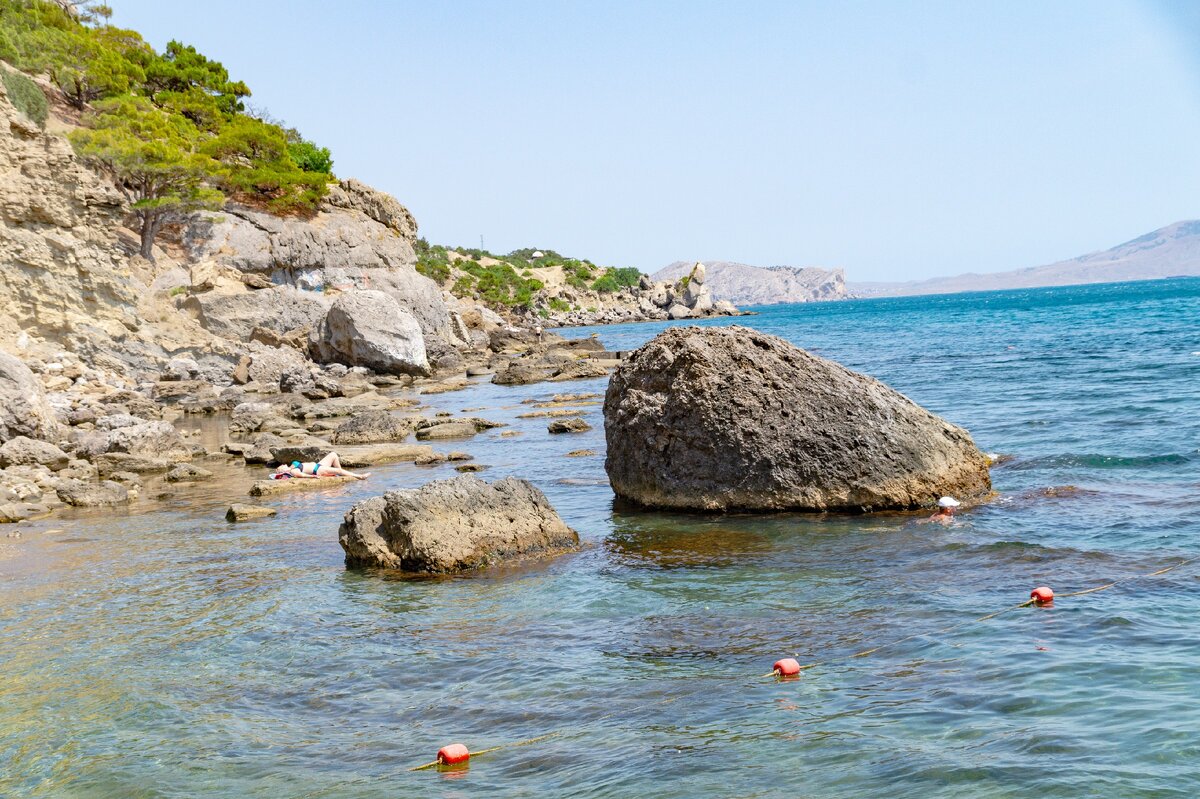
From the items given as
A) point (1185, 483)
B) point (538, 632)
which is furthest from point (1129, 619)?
point (1185, 483)

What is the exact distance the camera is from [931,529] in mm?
10906

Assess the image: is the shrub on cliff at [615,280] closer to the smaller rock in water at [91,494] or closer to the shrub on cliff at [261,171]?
the shrub on cliff at [261,171]

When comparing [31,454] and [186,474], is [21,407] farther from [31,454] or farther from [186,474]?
[186,474]

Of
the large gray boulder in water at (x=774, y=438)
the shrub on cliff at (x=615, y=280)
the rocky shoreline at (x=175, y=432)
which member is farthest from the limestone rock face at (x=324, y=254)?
the shrub on cliff at (x=615, y=280)

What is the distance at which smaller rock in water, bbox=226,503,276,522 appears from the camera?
45.1 feet

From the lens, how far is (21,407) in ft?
60.6

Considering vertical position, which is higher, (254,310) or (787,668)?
(254,310)

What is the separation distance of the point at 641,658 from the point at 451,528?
378cm

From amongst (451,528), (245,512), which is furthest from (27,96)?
(451,528)

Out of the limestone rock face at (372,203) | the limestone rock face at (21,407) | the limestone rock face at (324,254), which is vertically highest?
the limestone rock face at (372,203)

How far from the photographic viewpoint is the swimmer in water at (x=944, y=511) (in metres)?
11.3

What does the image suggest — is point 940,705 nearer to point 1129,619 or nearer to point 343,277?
point 1129,619

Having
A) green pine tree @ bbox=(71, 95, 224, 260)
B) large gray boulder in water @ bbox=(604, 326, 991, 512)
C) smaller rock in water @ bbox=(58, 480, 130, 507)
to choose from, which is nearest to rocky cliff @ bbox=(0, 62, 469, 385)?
green pine tree @ bbox=(71, 95, 224, 260)

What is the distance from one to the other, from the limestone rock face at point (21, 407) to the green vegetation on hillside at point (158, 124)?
2407 cm
